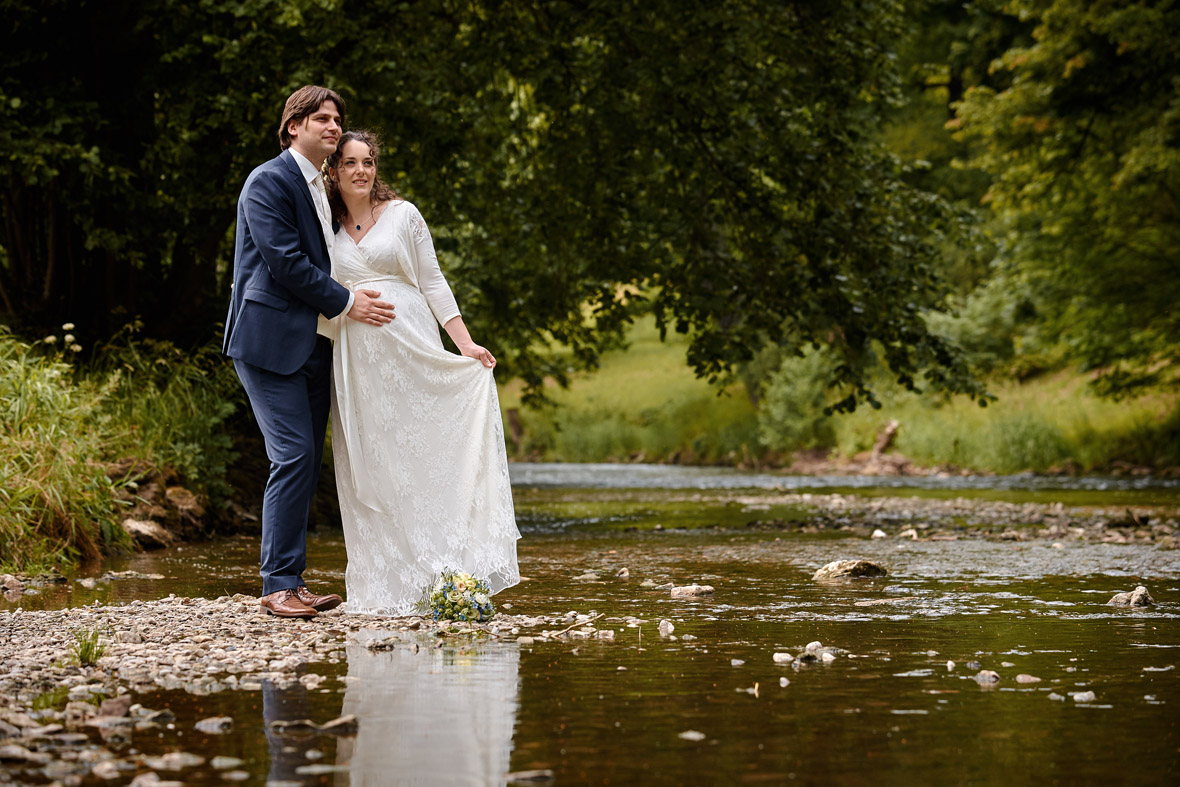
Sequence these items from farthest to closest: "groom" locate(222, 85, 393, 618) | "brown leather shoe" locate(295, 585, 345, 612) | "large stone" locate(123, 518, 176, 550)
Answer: "large stone" locate(123, 518, 176, 550), "brown leather shoe" locate(295, 585, 345, 612), "groom" locate(222, 85, 393, 618)

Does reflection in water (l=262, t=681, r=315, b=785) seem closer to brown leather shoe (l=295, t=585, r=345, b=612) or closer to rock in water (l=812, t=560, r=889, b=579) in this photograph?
brown leather shoe (l=295, t=585, r=345, b=612)

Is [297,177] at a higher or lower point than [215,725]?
higher

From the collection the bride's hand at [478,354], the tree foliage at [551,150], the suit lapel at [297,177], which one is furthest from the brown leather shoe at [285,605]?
the tree foliage at [551,150]

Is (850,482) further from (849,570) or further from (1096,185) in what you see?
(849,570)

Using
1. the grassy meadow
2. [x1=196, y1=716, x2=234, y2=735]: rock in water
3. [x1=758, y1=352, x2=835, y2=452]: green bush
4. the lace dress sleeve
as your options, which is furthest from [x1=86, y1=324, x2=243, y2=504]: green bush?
[x1=758, y1=352, x2=835, y2=452]: green bush

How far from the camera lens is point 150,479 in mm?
10625

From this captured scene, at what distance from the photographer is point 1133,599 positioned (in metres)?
6.14

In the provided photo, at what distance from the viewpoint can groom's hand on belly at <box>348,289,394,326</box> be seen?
616 centimetres

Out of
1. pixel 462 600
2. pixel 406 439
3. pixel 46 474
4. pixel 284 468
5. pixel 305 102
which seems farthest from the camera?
pixel 46 474

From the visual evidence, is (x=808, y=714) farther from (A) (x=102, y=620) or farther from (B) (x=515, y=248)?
(B) (x=515, y=248)

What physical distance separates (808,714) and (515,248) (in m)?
12.9

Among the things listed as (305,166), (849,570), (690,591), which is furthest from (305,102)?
(849,570)

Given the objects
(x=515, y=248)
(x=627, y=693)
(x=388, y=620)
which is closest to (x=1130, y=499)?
(x=515, y=248)

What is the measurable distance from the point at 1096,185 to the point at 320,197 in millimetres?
22182
